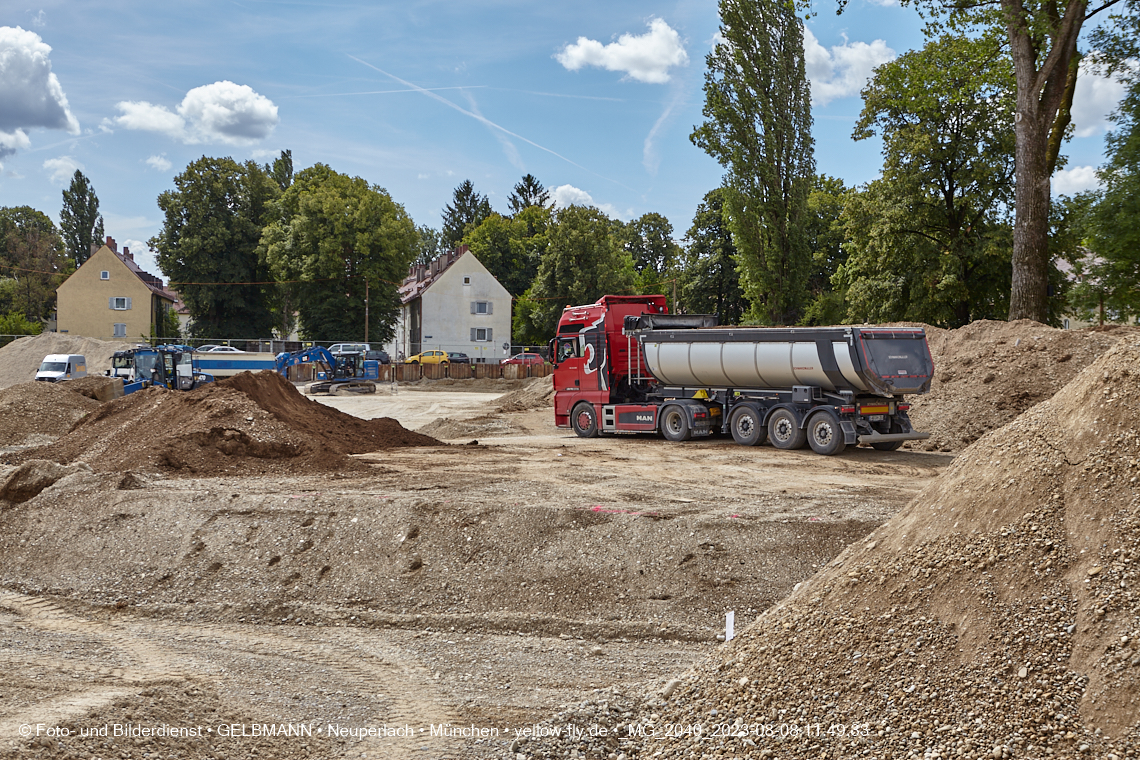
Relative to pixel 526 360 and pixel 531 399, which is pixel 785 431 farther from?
pixel 526 360

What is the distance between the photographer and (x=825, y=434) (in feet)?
58.0

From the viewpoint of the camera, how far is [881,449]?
18.6 meters

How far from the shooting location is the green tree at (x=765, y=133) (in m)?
35.8

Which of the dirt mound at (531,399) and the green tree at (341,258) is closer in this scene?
the dirt mound at (531,399)

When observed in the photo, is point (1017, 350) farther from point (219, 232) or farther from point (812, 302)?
point (219, 232)

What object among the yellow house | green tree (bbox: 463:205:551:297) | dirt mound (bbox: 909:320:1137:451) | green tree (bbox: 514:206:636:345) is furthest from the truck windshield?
green tree (bbox: 463:205:551:297)

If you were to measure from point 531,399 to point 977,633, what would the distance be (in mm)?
29767

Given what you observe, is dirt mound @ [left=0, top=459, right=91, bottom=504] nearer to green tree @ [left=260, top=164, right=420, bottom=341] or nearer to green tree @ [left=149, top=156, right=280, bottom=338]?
green tree @ [left=260, top=164, right=420, bottom=341]

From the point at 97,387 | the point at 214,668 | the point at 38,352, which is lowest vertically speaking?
the point at 214,668

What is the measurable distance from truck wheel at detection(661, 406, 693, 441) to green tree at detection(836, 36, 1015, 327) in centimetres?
1579

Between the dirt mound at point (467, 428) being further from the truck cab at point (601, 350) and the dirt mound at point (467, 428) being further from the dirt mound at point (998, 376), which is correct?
the dirt mound at point (998, 376)

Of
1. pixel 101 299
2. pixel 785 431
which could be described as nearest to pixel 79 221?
pixel 101 299

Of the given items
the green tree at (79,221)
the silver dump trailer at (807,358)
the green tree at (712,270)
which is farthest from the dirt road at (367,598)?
the green tree at (79,221)

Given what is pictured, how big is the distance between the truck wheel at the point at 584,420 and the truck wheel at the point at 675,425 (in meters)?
2.09
